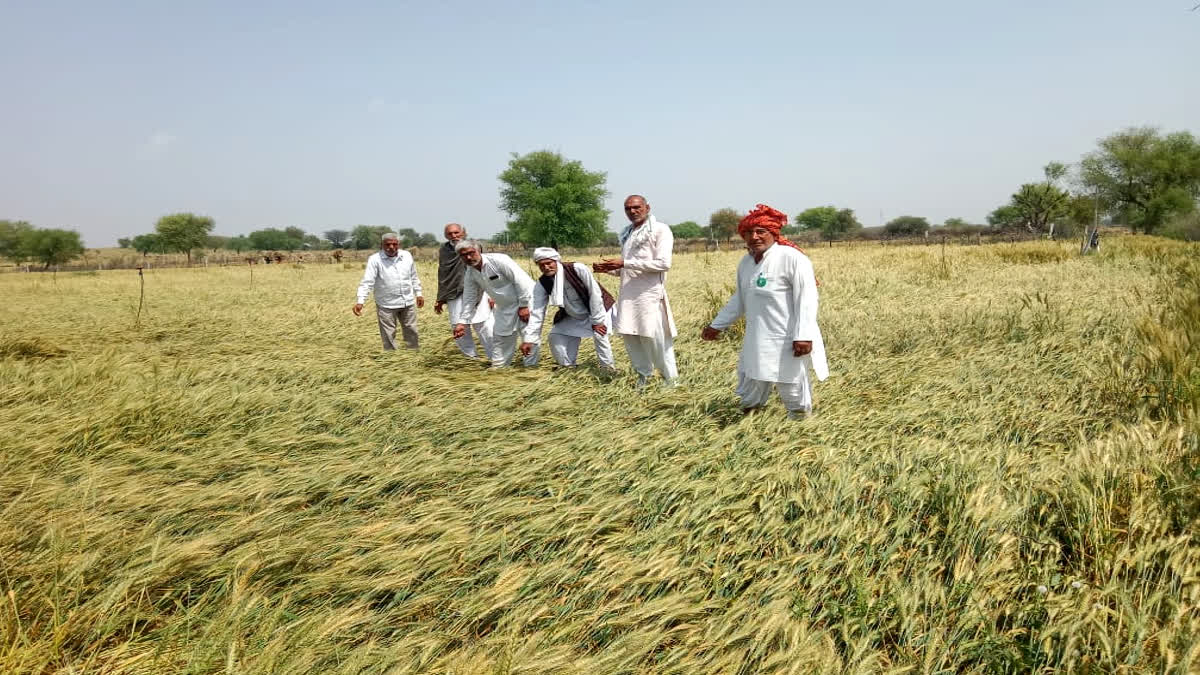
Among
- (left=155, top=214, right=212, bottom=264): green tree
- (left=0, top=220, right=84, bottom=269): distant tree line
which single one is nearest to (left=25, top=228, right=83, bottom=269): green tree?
(left=0, top=220, right=84, bottom=269): distant tree line

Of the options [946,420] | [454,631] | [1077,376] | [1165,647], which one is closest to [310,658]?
[454,631]

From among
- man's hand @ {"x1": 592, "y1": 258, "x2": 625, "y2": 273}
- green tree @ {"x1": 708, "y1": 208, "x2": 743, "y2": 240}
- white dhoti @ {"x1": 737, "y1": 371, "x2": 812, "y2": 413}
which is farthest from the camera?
green tree @ {"x1": 708, "y1": 208, "x2": 743, "y2": 240}

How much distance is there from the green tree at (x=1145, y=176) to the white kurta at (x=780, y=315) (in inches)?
2277

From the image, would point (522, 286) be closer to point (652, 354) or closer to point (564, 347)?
point (564, 347)

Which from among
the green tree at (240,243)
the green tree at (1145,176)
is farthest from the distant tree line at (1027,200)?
the green tree at (240,243)

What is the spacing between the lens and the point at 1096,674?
6.16ft

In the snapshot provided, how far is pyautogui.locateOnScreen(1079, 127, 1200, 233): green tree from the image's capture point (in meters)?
47.6

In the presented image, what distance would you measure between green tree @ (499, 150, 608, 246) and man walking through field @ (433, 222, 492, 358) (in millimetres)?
45646

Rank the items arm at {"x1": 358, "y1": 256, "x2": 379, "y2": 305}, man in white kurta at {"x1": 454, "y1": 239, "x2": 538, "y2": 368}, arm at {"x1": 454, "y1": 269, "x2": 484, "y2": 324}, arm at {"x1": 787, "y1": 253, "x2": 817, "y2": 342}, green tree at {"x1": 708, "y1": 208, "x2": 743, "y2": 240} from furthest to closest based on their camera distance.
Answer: green tree at {"x1": 708, "y1": 208, "x2": 743, "y2": 240}, arm at {"x1": 358, "y1": 256, "x2": 379, "y2": 305}, arm at {"x1": 454, "y1": 269, "x2": 484, "y2": 324}, man in white kurta at {"x1": 454, "y1": 239, "x2": 538, "y2": 368}, arm at {"x1": 787, "y1": 253, "x2": 817, "y2": 342}

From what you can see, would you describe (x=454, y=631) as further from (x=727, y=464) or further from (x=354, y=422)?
(x=354, y=422)

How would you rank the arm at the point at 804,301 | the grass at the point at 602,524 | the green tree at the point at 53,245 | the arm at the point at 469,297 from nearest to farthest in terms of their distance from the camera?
1. the grass at the point at 602,524
2. the arm at the point at 804,301
3. the arm at the point at 469,297
4. the green tree at the point at 53,245

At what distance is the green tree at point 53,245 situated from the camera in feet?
186

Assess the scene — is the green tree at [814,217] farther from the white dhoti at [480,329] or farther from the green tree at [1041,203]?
the white dhoti at [480,329]

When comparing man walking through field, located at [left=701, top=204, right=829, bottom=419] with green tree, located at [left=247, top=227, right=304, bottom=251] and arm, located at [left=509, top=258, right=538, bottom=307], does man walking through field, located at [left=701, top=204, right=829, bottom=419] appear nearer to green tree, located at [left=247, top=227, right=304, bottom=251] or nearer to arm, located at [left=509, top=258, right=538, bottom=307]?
arm, located at [left=509, top=258, right=538, bottom=307]
